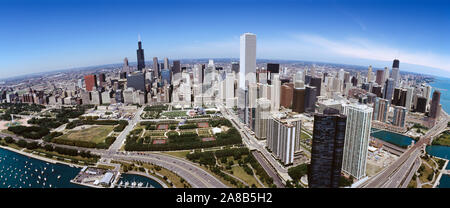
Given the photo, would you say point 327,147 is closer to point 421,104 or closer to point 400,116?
→ point 400,116

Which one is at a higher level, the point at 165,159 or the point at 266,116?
the point at 266,116

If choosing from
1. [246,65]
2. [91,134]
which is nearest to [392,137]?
[246,65]

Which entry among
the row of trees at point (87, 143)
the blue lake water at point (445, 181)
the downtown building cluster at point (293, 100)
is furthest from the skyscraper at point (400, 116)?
the row of trees at point (87, 143)

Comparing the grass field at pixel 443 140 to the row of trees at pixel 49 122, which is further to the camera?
the row of trees at pixel 49 122

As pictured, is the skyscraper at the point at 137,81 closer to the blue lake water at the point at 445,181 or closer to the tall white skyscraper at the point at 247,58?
the tall white skyscraper at the point at 247,58
